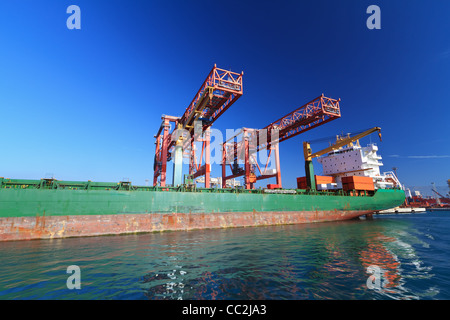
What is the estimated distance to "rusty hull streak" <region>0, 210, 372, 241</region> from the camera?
45.3 feet

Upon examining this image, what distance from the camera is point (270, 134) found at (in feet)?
103

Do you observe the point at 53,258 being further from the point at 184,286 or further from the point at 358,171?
the point at 358,171

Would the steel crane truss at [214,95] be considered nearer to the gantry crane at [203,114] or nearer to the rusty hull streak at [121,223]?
the gantry crane at [203,114]

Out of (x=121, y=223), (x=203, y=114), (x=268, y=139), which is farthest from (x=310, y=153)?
(x=121, y=223)

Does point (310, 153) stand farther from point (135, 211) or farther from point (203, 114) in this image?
point (135, 211)

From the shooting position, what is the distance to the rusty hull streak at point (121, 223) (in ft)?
45.3

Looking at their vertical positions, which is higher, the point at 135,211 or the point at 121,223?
the point at 135,211

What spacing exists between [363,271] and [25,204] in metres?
21.7

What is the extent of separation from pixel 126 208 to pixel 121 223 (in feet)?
4.36

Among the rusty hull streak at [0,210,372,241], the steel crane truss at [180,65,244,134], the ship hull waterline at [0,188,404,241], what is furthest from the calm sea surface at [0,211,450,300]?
the steel crane truss at [180,65,244,134]

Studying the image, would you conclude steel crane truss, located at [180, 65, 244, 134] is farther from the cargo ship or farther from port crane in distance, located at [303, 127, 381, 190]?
port crane in distance, located at [303, 127, 381, 190]

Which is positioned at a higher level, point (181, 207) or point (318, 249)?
point (181, 207)

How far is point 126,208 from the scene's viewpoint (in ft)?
55.3
